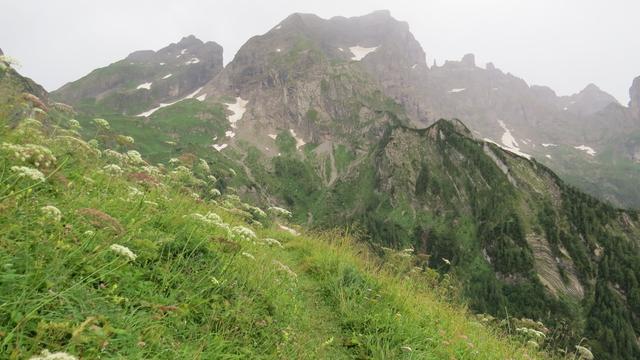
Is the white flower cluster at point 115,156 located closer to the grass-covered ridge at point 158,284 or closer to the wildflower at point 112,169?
the grass-covered ridge at point 158,284

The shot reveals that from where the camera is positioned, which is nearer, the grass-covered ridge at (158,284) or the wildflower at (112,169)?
the grass-covered ridge at (158,284)

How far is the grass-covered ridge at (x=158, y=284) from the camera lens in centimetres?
438

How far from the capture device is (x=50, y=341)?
4027mm

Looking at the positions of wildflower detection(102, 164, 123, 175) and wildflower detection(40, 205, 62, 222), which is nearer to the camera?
wildflower detection(40, 205, 62, 222)

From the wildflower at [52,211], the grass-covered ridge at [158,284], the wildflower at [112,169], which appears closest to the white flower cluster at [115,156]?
the grass-covered ridge at [158,284]

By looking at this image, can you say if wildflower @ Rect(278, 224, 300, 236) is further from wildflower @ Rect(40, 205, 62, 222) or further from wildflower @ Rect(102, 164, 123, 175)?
wildflower @ Rect(40, 205, 62, 222)

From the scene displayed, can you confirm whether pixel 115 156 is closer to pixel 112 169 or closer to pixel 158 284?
pixel 112 169

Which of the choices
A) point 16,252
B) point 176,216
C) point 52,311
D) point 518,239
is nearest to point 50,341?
point 52,311

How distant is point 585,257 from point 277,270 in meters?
210

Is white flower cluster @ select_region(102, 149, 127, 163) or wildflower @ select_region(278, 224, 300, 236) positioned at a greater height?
white flower cluster @ select_region(102, 149, 127, 163)

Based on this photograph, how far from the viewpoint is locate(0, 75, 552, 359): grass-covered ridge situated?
438 cm

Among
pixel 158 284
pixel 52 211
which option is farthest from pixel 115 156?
pixel 52 211

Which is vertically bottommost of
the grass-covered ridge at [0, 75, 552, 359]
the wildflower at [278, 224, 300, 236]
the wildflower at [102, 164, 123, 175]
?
the wildflower at [278, 224, 300, 236]

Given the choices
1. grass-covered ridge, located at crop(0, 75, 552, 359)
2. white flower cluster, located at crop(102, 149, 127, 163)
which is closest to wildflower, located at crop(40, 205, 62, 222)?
grass-covered ridge, located at crop(0, 75, 552, 359)
